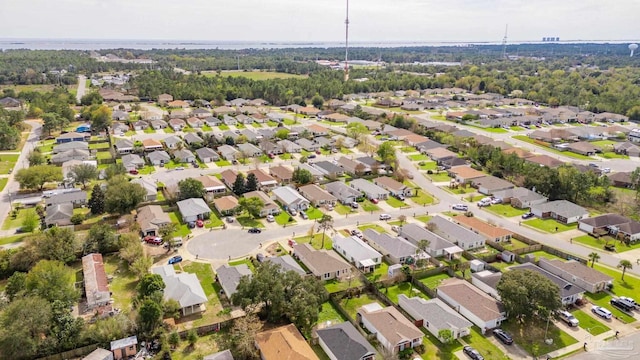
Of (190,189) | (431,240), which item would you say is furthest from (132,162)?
(431,240)

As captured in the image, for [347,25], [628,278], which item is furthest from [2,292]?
[347,25]

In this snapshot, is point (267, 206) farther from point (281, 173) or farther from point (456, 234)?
point (456, 234)

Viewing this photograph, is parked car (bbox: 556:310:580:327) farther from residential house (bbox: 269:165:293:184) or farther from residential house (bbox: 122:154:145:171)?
residential house (bbox: 122:154:145:171)

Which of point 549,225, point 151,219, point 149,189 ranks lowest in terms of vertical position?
point 549,225

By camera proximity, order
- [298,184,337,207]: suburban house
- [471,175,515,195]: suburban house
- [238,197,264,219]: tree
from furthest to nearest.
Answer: [471,175,515,195]: suburban house
[298,184,337,207]: suburban house
[238,197,264,219]: tree

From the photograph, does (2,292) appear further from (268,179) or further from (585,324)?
(585,324)

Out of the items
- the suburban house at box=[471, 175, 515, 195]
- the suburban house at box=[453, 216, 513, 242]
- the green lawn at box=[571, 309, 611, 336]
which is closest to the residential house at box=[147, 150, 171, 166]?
the suburban house at box=[453, 216, 513, 242]

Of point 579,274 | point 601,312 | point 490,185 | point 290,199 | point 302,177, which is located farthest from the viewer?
point 490,185
